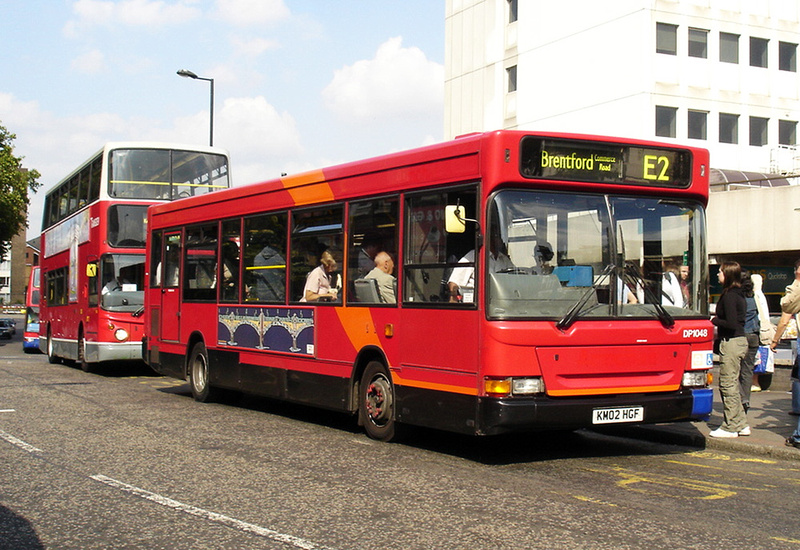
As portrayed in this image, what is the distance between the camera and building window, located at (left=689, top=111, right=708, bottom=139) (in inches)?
1665

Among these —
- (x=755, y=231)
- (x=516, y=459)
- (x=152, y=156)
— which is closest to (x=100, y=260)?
(x=152, y=156)

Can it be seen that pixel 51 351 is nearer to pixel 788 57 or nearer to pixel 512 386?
pixel 512 386

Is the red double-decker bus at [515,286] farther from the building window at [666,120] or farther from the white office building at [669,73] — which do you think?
the building window at [666,120]

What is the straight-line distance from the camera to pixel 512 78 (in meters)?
48.1

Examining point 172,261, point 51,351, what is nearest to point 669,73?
point 51,351

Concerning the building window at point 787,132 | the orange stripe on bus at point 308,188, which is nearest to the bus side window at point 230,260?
the orange stripe on bus at point 308,188

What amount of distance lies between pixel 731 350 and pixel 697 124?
3364cm

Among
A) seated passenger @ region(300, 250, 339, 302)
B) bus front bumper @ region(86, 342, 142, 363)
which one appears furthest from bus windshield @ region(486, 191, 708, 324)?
bus front bumper @ region(86, 342, 142, 363)

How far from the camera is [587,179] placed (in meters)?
9.16

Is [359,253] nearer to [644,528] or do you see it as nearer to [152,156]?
[644,528]

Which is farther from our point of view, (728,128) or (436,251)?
(728,128)

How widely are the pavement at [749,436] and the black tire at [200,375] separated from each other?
6250 millimetres

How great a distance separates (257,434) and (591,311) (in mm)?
4191

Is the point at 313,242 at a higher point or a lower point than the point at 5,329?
higher
